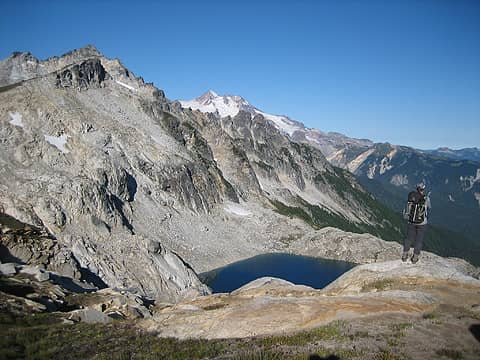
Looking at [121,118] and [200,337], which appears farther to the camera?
[121,118]

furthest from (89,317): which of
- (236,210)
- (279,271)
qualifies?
(236,210)

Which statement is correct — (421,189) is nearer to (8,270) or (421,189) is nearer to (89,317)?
(89,317)

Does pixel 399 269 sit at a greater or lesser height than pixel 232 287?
greater

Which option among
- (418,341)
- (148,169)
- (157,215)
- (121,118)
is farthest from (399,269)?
(121,118)

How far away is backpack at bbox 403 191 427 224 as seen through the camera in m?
27.0

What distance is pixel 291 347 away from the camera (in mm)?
16703

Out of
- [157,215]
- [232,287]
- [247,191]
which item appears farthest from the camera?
[247,191]

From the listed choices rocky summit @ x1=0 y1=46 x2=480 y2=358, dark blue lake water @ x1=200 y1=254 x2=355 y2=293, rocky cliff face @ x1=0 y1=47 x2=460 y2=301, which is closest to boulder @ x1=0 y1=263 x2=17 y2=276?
rocky summit @ x1=0 y1=46 x2=480 y2=358

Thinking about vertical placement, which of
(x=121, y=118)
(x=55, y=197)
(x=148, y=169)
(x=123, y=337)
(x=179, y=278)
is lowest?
(x=179, y=278)

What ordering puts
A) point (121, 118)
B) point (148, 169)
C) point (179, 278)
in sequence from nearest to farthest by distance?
point (179, 278)
point (148, 169)
point (121, 118)

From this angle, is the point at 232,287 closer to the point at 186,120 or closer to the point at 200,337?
the point at 200,337

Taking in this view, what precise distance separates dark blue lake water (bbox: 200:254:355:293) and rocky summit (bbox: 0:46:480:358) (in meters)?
4.02

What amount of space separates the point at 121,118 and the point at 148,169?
22.4 m

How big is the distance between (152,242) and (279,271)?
152 ft
